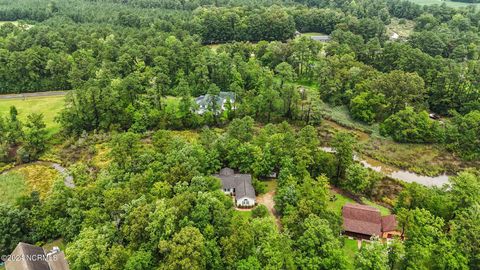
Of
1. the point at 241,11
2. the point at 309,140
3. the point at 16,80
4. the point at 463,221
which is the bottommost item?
the point at 463,221

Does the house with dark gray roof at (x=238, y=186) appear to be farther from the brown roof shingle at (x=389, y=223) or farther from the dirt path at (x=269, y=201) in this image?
the brown roof shingle at (x=389, y=223)

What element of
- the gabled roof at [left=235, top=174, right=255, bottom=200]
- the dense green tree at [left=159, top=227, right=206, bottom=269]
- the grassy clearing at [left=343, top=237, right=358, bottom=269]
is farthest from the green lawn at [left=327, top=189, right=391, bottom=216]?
the dense green tree at [left=159, top=227, right=206, bottom=269]

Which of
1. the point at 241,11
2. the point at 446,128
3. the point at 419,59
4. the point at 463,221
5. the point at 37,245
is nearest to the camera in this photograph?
the point at 463,221

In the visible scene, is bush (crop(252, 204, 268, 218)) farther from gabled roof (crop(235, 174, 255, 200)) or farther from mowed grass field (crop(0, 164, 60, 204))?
mowed grass field (crop(0, 164, 60, 204))

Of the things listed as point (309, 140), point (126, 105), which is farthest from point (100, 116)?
point (309, 140)

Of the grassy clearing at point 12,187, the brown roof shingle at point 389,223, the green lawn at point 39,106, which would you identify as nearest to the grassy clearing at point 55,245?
the grassy clearing at point 12,187

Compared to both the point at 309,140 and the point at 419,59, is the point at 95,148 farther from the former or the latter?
the point at 419,59

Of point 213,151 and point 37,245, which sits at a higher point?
point 213,151
